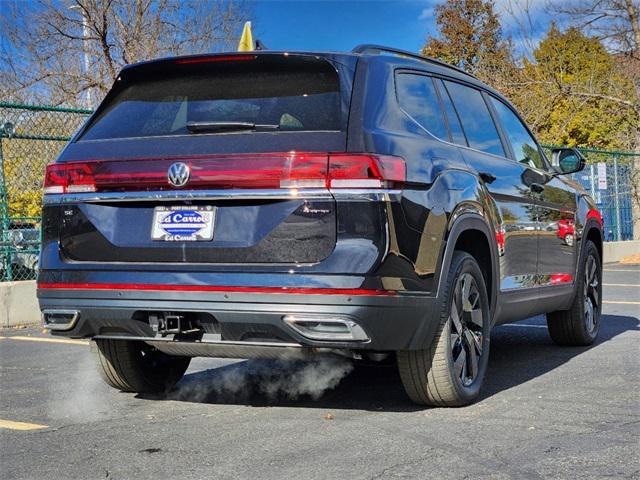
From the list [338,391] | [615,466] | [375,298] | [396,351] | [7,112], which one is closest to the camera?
[615,466]

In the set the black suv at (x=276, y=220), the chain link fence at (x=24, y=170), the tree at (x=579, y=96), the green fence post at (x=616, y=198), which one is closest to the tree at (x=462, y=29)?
the tree at (x=579, y=96)

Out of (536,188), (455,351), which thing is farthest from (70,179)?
(536,188)

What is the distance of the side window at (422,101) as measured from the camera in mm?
4805

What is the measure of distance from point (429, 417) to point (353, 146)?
56.4 inches

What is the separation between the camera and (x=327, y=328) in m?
4.12

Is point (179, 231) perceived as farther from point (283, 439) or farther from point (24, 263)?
point (24, 263)

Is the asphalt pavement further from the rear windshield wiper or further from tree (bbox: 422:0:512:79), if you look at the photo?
tree (bbox: 422:0:512:79)

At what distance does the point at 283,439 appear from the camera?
419cm

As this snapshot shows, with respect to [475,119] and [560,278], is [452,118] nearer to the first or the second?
[475,119]

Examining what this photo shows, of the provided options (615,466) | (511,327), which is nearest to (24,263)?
(511,327)

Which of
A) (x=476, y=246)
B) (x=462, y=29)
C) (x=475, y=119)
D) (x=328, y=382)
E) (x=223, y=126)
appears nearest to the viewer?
(x=223, y=126)

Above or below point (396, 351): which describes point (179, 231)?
above

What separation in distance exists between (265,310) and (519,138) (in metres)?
3.07

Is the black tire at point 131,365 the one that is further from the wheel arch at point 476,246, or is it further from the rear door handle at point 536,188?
the rear door handle at point 536,188
